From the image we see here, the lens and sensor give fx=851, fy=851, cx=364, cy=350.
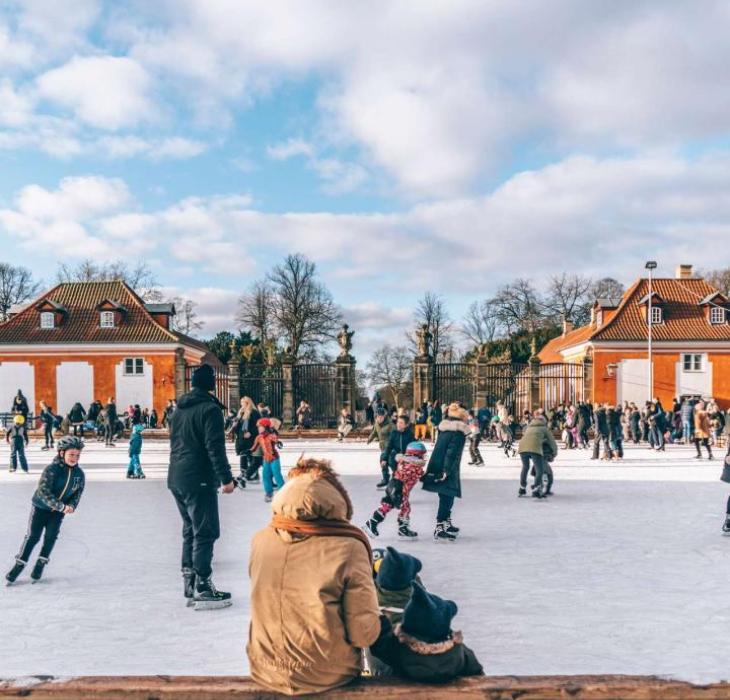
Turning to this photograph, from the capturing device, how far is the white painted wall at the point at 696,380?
4059cm

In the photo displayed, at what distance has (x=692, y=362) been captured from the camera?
1615 inches

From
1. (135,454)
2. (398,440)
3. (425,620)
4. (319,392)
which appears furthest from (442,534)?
(319,392)

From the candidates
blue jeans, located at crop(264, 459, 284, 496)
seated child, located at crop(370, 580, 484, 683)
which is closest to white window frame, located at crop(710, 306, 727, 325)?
blue jeans, located at crop(264, 459, 284, 496)

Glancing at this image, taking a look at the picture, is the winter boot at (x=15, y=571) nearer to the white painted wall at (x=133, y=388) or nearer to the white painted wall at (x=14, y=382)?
the white painted wall at (x=133, y=388)

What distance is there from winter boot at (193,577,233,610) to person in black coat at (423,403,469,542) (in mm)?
3112

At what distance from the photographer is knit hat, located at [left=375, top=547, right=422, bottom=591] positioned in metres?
3.57

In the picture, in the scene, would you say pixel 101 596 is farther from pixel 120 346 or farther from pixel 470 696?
pixel 120 346

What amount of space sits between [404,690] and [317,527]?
27.3 inches

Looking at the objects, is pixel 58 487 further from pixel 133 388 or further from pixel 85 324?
pixel 85 324

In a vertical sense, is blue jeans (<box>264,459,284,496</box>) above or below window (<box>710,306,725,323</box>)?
below

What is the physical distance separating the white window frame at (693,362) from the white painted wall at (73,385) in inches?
1121

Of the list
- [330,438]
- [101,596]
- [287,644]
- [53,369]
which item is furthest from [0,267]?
[287,644]

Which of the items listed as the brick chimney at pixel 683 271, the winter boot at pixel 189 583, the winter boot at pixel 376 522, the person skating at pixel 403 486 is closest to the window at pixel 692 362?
the brick chimney at pixel 683 271

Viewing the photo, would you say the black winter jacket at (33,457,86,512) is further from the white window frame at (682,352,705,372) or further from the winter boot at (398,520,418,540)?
the white window frame at (682,352,705,372)
